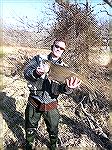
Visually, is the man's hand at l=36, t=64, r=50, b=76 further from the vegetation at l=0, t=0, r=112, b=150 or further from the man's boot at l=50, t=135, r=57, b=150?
the vegetation at l=0, t=0, r=112, b=150

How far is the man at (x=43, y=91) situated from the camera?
3773mm

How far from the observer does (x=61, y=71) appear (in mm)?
3764

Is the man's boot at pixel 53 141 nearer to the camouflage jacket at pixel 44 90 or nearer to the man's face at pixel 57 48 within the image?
the camouflage jacket at pixel 44 90

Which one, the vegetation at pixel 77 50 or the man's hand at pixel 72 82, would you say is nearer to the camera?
the man's hand at pixel 72 82

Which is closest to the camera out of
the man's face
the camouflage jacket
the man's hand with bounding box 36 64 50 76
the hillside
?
the man's hand with bounding box 36 64 50 76

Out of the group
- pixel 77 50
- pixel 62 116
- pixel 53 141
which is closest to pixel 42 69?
pixel 53 141

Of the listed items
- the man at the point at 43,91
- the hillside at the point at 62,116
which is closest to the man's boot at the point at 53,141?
the man at the point at 43,91

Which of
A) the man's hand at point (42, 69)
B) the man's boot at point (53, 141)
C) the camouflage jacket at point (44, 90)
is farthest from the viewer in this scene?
the man's boot at point (53, 141)

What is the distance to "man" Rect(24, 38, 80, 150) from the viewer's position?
12.4 feet

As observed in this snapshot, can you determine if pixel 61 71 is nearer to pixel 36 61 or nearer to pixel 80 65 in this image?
pixel 36 61

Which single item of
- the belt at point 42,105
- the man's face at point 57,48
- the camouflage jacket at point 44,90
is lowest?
the belt at point 42,105

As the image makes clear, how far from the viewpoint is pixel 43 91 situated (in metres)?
3.92

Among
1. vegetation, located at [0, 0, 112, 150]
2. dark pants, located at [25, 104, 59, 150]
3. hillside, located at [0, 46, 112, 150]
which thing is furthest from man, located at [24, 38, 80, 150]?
vegetation, located at [0, 0, 112, 150]

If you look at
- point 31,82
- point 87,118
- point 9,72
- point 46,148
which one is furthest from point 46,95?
point 9,72
